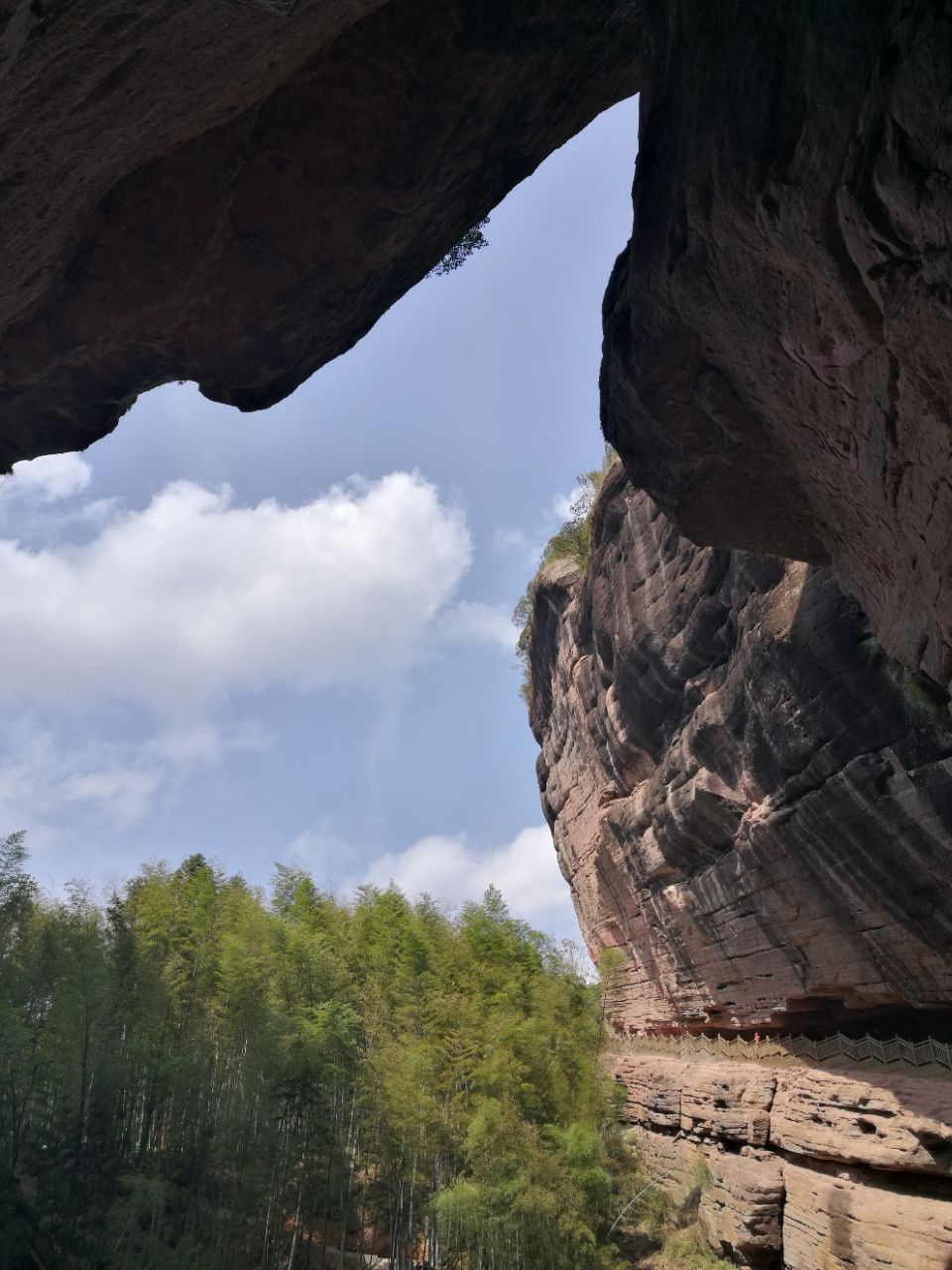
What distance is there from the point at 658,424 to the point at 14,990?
15.6 meters

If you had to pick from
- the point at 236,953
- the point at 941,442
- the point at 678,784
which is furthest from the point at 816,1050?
the point at 941,442

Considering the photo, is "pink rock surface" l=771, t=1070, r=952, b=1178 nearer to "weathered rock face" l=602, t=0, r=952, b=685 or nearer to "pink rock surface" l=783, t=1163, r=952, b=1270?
"pink rock surface" l=783, t=1163, r=952, b=1270

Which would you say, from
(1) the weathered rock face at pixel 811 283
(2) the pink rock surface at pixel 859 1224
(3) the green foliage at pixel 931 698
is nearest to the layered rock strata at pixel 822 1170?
(2) the pink rock surface at pixel 859 1224

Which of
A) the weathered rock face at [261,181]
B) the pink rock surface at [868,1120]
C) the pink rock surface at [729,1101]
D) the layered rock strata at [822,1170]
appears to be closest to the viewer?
the weathered rock face at [261,181]

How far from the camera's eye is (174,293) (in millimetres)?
7410

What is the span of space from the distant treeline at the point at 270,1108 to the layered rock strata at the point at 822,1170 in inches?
79.4

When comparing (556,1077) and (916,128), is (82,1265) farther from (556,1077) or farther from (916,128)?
(916,128)

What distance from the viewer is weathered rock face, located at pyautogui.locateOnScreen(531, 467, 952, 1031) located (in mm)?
10008

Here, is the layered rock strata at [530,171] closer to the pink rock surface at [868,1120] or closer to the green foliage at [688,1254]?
the pink rock surface at [868,1120]

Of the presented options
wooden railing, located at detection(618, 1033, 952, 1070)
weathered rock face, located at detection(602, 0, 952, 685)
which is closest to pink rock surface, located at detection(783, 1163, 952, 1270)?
wooden railing, located at detection(618, 1033, 952, 1070)

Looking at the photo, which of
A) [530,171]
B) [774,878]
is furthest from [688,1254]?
[530,171]

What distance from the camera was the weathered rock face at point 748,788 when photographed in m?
10.0

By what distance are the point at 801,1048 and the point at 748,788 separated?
4.95 m

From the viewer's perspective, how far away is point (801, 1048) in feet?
43.7
